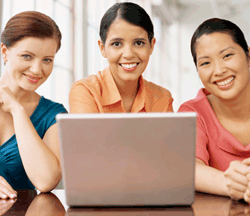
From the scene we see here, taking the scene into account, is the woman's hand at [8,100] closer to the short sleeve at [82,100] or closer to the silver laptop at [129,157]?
the short sleeve at [82,100]

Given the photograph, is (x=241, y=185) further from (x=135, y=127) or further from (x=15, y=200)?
(x=15, y=200)

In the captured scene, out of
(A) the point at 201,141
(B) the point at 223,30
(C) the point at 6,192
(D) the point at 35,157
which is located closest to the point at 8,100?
(D) the point at 35,157

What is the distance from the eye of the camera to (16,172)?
1340 millimetres

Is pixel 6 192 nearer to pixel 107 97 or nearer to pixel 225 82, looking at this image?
pixel 107 97

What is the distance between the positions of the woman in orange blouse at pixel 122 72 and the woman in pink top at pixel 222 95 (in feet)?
0.80

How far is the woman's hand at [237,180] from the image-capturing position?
857 mm

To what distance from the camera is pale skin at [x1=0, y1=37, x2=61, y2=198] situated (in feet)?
3.66

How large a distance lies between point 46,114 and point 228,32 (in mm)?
905

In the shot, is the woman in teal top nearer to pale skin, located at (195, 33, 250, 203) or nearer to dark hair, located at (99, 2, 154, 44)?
dark hair, located at (99, 2, 154, 44)

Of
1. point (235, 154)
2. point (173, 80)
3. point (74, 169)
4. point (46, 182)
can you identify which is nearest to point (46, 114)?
point (46, 182)

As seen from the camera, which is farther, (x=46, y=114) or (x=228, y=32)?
(x=46, y=114)

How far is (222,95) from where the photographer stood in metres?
1.29

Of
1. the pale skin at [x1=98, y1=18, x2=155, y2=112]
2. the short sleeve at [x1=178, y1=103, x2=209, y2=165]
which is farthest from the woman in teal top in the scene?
the short sleeve at [x1=178, y1=103, x2=209, y2=165]

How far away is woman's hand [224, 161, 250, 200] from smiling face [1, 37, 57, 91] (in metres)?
0.84
